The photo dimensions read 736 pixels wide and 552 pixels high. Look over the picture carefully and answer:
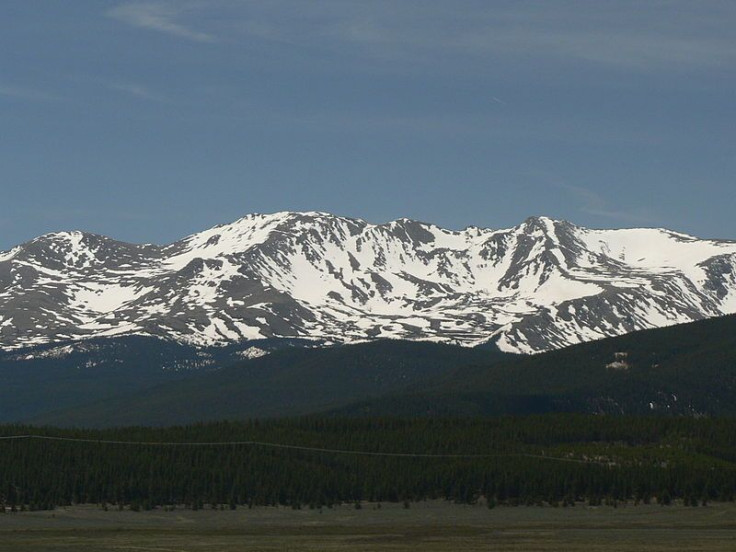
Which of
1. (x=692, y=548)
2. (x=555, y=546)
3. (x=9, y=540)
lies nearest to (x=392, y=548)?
(x=555, y=546)

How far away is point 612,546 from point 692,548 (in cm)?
907

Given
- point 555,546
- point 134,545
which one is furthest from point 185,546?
point 555,546

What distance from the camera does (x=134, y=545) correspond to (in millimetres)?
191875

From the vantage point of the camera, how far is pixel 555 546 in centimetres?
19012

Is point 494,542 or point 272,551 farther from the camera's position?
point 494,542

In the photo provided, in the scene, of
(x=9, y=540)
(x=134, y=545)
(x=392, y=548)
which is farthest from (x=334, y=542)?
(x=9, y=540)

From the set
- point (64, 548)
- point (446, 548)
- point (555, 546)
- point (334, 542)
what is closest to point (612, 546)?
point (555, 546)

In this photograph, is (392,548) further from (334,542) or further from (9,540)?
(9,540)

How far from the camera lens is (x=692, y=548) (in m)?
189

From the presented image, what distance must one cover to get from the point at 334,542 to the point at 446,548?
15.2 m

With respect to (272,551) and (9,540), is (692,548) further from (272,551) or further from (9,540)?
(9,540)

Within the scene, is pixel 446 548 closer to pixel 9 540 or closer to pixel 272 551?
pixel 272 551

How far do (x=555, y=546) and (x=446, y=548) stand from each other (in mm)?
12581

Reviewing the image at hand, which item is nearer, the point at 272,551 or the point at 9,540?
the point at 272,551
